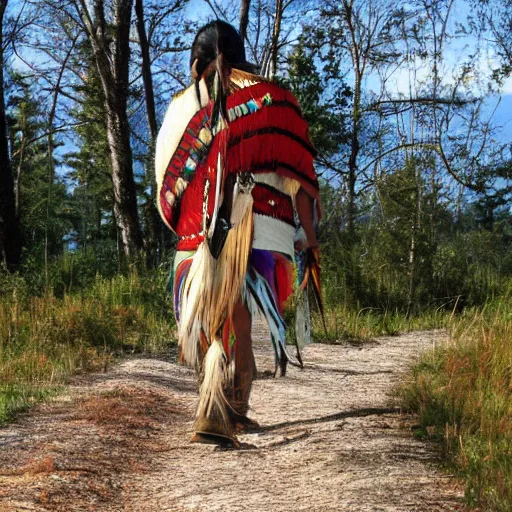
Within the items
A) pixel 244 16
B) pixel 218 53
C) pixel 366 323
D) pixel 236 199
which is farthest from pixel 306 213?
pixel 244 16

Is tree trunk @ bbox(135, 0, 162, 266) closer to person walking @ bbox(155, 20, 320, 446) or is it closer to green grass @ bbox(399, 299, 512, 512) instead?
green grass @ bbox(399, 299, 512, 512)

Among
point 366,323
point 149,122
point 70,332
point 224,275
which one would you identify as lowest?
point 70,332

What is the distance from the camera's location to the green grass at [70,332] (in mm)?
5453

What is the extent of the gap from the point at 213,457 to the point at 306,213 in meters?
1.31

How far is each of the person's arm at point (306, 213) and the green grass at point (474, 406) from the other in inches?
43.3

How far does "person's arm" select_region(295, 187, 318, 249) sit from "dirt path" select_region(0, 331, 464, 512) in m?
0.99

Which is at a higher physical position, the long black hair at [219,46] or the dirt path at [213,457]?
the long black hair at [219,46]

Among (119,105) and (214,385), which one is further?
(119,105)

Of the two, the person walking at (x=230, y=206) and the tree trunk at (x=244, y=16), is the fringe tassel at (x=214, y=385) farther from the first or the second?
the tree trunk at (x=244, y=16)

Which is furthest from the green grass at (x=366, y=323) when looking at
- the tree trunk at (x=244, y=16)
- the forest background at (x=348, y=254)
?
the tree trunk at (x=244, y=16)

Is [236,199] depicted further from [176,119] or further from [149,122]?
[149,122]

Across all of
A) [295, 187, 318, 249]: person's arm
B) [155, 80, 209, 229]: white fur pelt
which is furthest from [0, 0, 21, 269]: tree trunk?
[295, 187, 318, 249]: person's arm

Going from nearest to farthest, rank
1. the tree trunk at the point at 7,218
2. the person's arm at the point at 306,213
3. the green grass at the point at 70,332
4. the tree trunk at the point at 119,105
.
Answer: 1. the person's arm at the point at 306,213
2. the green grass at the point at 70,332
3. the tree trunk at the point at 7,218
4. the tree trunk at the point at 119,105

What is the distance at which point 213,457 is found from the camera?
12.0 feet
